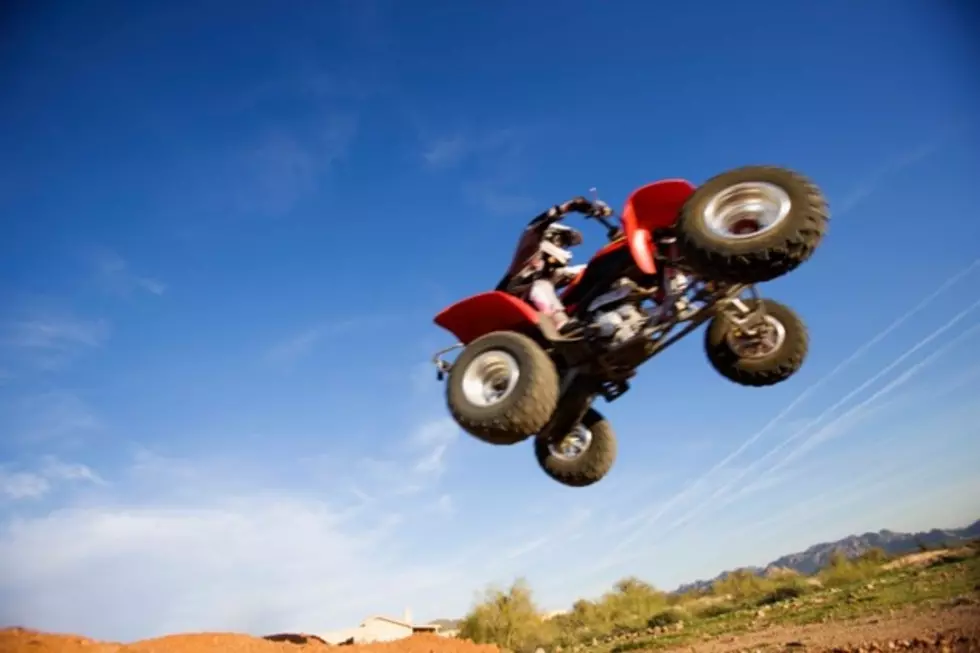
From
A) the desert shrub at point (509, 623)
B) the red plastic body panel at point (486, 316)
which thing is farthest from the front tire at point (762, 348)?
the desert shrub at point (509, 623)

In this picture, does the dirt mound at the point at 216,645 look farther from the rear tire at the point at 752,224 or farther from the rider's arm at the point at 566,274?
the rear tire at the point at 752,224

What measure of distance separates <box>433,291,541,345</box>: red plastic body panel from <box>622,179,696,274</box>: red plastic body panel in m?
1.24

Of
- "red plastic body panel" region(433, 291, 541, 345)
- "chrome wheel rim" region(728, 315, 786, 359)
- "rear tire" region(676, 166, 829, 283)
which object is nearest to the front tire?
"chrome wheel rim" region(728, 315, 786, 359)

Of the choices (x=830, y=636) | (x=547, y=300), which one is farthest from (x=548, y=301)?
(x=830, y=636)

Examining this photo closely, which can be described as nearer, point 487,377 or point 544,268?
point 487,377

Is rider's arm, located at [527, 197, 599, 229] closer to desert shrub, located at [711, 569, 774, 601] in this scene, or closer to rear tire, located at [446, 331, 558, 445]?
rear tire, located at [446, 331, 558, 445]

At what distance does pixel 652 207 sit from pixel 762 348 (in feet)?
7.73

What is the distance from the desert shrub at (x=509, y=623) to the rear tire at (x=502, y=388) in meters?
23.7

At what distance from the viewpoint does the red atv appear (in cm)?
506

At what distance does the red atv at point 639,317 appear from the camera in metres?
5.06

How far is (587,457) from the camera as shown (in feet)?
25.3

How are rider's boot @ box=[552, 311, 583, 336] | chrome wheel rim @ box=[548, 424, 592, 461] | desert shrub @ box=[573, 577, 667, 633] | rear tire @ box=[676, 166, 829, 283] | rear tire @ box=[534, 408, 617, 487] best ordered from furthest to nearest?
desert shrub @ box=[573, 577, 667, 633] < chrome wheel rim @ box=[548, 424, 592, 461] < rear tire @ box=[534, 408, 617, 487] < rider's boot @ box=[552, 311, 583, 336] < rear tire @ box=[676, 166, 829, 283]

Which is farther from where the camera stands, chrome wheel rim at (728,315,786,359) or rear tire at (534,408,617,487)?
rear tire at (534,408,617,487)

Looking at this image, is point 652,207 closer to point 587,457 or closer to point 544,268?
point 544,268
